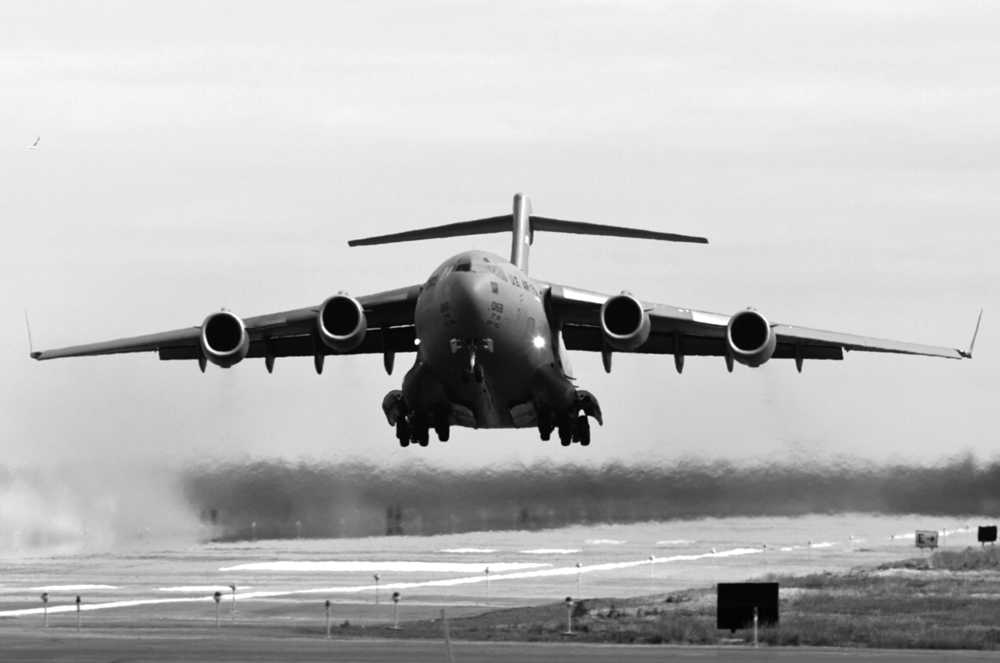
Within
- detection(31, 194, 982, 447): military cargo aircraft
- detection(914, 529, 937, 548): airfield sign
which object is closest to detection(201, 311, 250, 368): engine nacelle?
detection(31, 194, 982, 447): military cargo aircraft

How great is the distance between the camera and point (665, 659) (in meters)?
28.0

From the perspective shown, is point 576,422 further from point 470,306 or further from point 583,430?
point 470,306

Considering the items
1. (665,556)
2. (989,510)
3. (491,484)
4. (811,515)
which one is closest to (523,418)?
(491,484)

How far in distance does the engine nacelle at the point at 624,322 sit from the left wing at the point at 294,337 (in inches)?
143

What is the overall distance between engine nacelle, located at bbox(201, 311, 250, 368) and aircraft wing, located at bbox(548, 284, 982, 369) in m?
5.69

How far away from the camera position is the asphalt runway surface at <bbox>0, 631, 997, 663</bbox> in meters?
28.0

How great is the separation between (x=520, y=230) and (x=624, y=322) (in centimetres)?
703

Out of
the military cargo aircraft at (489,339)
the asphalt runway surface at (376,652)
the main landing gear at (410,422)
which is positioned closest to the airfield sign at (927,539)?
the military cargo aircraft at (489,339)

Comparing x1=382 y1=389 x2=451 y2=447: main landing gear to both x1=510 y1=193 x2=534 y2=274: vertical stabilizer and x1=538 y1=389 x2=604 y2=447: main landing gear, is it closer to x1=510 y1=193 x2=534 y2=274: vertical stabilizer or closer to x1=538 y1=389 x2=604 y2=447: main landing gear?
x1=538 y1=389 x2=604 y2=447: main landing gear

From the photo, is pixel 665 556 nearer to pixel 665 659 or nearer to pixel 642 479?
pixel 642 479

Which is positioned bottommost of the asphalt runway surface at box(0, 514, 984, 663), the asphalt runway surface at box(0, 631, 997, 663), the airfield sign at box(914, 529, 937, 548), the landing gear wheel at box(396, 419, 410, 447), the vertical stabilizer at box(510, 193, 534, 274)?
the asphalt runway surface at box(0, 631, 997, 663)

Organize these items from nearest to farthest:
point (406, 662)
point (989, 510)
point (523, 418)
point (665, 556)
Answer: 1. point (406, 662)
2. point (523, 418)
3. point (989, 510)
4. point (665, 556)

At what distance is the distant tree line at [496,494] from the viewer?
4422 cm

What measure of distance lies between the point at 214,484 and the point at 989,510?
65.2 ft
